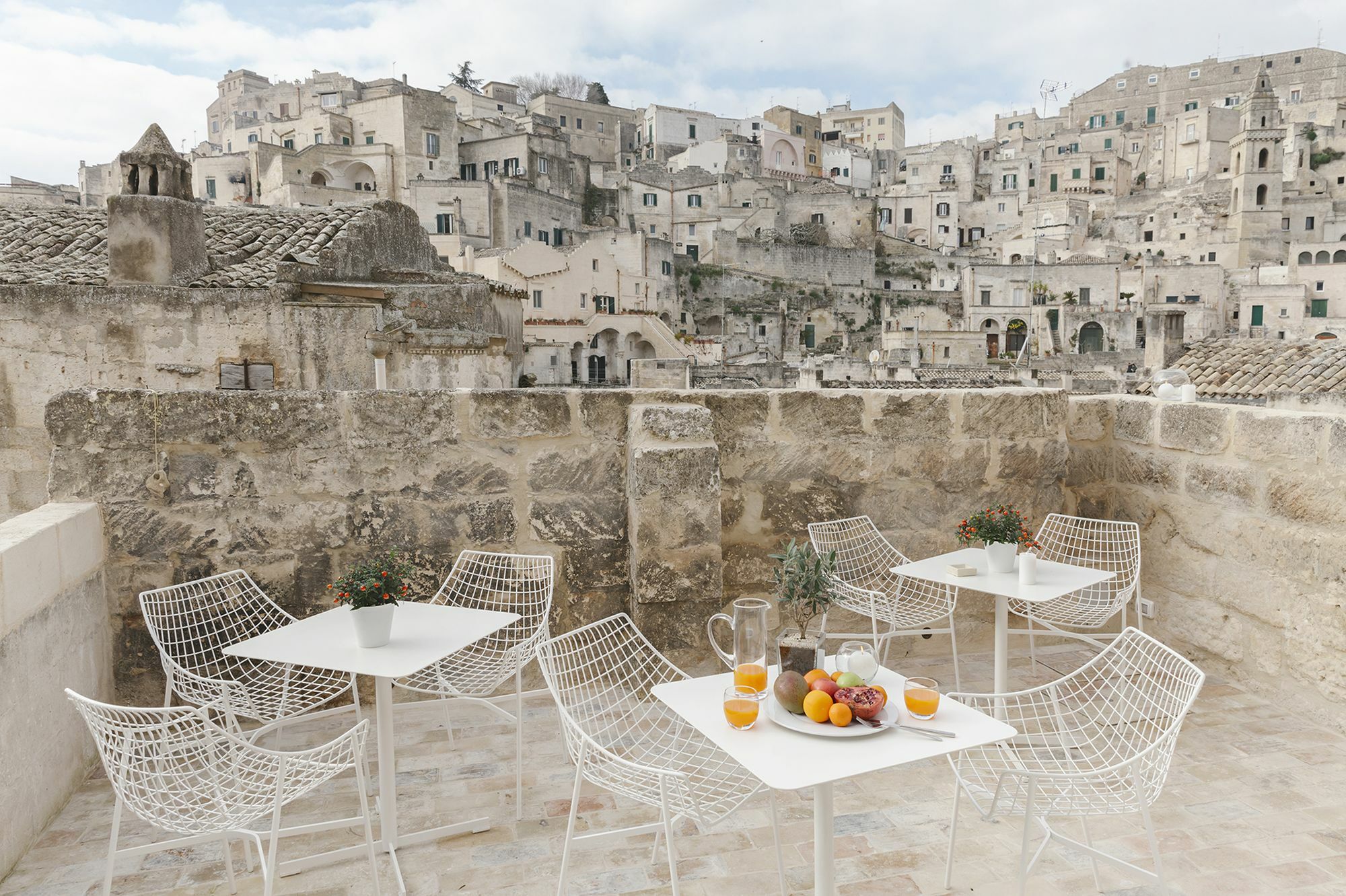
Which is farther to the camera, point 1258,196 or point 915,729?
point 1258,196

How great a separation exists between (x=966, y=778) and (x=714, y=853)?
86 centimetres

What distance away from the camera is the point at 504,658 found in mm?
3537

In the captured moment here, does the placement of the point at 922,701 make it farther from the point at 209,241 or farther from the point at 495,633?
the point at 209,241

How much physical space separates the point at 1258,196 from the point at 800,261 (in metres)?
27.7

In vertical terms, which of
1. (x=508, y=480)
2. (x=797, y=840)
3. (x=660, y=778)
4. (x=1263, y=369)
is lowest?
(x=797, y=840)

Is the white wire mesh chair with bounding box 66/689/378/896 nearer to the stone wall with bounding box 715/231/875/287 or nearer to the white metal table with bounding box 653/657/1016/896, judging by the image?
the white metal table with bounding box 653/657/1016/896

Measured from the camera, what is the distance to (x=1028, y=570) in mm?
3703

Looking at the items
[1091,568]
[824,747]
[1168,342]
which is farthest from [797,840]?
[1168,342]

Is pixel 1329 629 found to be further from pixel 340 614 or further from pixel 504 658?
pixel 340 614

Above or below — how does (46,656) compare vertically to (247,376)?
below

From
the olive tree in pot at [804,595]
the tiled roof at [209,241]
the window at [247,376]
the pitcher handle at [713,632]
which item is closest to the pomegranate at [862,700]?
the olive tree in pot at [804,595]

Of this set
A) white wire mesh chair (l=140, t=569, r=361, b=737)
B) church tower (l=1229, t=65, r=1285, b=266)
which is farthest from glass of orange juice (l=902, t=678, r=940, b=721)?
church tower (l=1229, t=65, r=1285, b=266)

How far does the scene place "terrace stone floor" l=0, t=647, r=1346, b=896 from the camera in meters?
2.77

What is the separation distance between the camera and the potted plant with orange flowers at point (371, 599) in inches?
116
